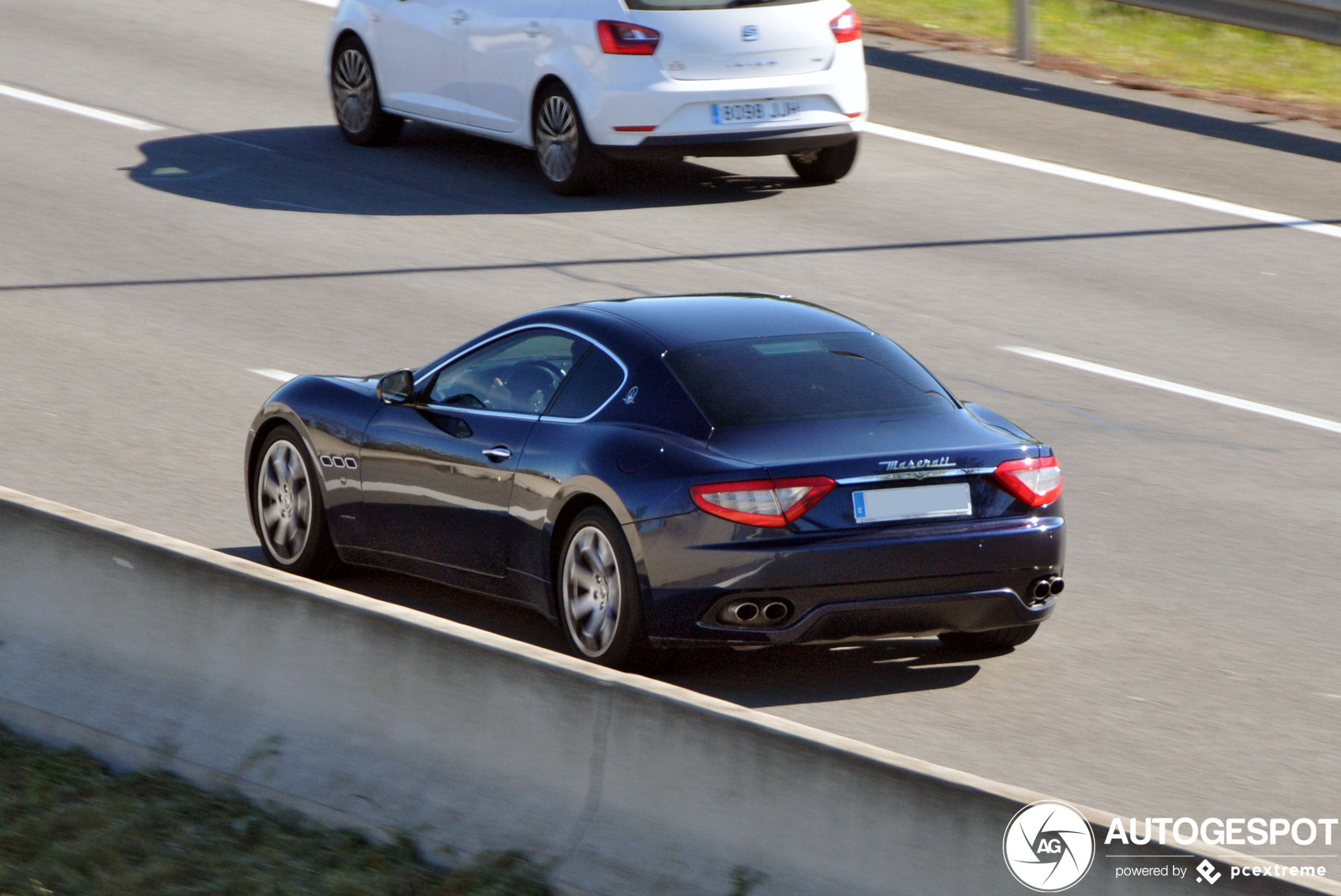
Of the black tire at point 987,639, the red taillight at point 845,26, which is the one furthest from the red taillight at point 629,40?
the black tire at point 987,639

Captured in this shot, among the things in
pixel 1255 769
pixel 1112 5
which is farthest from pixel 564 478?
pixel 1112 5

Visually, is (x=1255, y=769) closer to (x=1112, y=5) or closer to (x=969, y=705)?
(x=969, y=705)

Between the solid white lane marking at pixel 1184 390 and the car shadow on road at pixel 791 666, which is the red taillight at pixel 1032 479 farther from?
the solid white lane marking at pixel 1184 390

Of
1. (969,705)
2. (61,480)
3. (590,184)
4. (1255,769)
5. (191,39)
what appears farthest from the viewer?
(191,39)

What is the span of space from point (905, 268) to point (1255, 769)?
756cm

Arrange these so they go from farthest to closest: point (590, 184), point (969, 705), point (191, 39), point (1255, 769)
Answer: point (191, 39)
point (590, 184)
point (969, 705)
point (1255, 769)

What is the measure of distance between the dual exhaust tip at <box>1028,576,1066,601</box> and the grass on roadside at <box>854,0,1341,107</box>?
1243 cm

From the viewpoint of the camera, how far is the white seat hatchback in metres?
14.8

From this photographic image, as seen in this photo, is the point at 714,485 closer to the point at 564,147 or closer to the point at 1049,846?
the point at 1049,846

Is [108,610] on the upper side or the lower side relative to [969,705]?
upper

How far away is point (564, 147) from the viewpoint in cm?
1531

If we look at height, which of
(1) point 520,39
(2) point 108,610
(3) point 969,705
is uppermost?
(1) point 520,39

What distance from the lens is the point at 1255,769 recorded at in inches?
249

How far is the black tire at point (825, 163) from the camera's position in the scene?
15.9m
